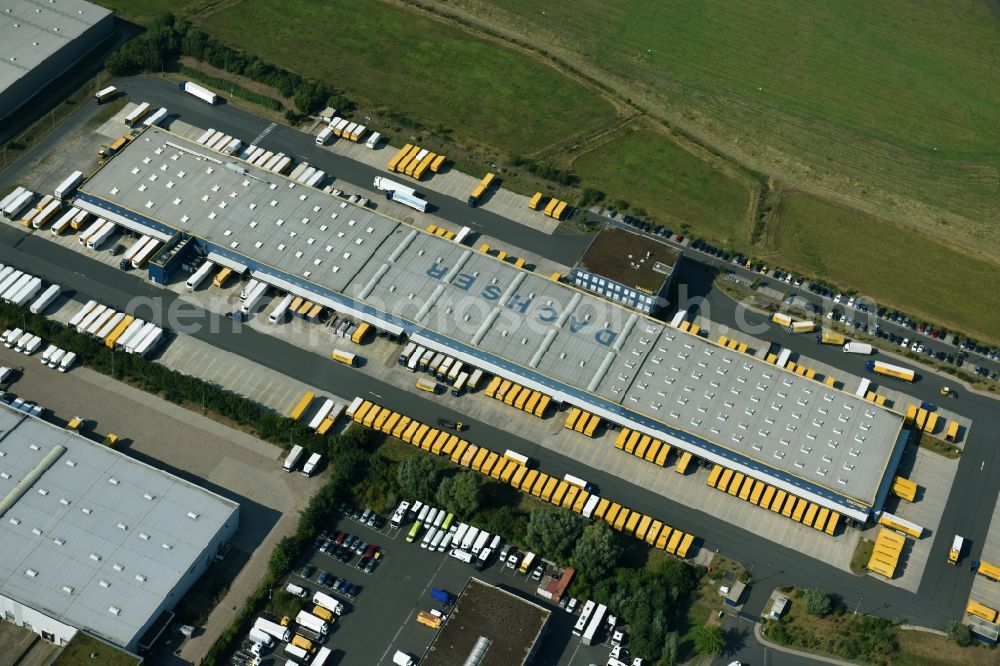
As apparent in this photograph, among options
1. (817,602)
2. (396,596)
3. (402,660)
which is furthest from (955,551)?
(402,660)

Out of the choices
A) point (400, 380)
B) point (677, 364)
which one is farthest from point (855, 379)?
point (400, 380)

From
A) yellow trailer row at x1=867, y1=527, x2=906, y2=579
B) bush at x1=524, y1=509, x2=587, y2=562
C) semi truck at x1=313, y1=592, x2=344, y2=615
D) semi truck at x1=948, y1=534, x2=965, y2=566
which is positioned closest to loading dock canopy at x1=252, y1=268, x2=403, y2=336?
bush at x1=524, y1=509, x2=587, y2=562

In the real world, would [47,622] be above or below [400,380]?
below

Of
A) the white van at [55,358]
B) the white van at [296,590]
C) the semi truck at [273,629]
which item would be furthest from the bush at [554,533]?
the white van at [55,358]

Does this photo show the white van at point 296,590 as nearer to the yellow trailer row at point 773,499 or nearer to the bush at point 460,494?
the bush at point 460,494

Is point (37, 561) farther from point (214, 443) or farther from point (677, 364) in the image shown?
point (677, 364)

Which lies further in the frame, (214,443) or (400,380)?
(400,380)
